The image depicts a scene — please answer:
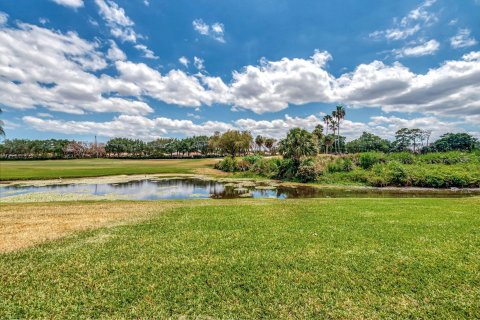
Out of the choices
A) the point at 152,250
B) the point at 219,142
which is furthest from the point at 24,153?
the point at 152,250

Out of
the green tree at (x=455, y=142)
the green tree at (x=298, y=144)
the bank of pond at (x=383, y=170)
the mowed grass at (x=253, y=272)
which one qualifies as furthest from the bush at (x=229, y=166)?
the green tree at (x=455, y=142)

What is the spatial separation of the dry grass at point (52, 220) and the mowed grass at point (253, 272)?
51.3 inches

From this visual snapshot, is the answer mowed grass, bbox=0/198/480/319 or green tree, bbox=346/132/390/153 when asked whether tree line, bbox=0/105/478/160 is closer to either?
green tree, bbox=346/132/390/153

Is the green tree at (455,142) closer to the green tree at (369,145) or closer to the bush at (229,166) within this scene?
the green tree at (369,145)

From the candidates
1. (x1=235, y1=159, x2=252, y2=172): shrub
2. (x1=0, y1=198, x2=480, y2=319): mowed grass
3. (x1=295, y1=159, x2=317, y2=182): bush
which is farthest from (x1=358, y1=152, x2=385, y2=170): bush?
(x1=0, y1=198, x2=480, y2=319): mowed grass

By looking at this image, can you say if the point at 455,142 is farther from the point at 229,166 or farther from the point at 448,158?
the point at 229,166

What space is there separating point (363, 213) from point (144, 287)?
13.4 meters

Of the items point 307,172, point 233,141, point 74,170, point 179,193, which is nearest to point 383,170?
point 307,172

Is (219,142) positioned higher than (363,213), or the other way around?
(219,142)

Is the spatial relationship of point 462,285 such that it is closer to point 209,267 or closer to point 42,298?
point 209,267

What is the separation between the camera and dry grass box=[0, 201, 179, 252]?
10844 millimetres

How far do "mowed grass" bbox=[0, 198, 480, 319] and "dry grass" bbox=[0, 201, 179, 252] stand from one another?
1303 millimetres

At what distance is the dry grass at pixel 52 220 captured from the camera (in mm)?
10844

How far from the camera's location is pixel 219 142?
88500 mm
